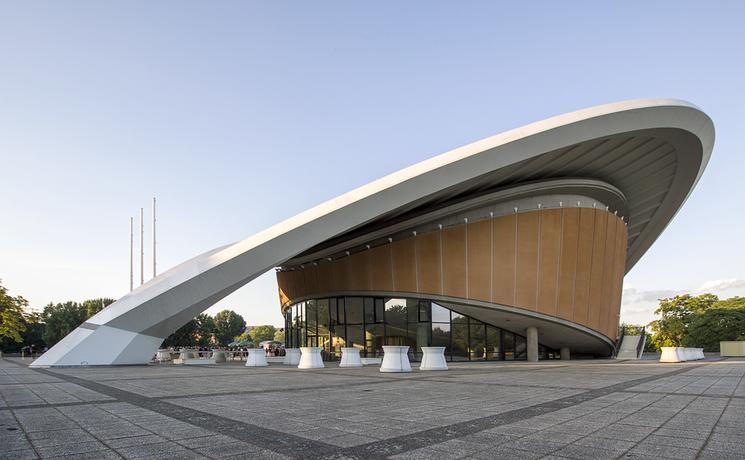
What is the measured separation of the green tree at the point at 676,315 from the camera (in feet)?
222

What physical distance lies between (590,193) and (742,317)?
4333cm

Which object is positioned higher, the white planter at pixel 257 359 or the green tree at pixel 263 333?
the white planter at pixel 257 359

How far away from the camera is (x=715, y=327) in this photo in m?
60.7

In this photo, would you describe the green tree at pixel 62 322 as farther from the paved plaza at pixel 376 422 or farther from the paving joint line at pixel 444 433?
the paving joint line at pixel 444 433

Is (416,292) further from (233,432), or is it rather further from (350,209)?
(233,432)

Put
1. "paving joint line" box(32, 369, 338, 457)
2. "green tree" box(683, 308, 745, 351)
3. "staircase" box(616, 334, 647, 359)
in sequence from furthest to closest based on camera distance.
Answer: "green tree" box(683, 308, 745, 351), "staircase" box(616, 334, 647, 359), "paving joint line" box(32, 369, 338, 457)

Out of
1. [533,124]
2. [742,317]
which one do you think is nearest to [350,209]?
[533,124]

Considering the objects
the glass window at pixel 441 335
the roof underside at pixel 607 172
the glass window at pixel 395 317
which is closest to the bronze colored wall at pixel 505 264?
the glass window at pixel 395 317

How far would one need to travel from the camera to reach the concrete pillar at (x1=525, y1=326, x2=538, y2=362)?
3019 cm

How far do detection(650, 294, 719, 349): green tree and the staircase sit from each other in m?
35.2

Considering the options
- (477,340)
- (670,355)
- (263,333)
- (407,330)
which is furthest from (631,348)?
(263,333)

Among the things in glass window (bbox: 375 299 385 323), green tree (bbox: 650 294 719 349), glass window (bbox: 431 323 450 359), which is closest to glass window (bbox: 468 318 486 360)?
glass window (bbox: 431 323 450 359)

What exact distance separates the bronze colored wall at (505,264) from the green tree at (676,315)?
45.1 meters

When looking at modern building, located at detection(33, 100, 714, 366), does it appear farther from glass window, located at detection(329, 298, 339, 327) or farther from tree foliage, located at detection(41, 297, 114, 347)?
tree foliage, located at detection(41, 297, 114, 347)
